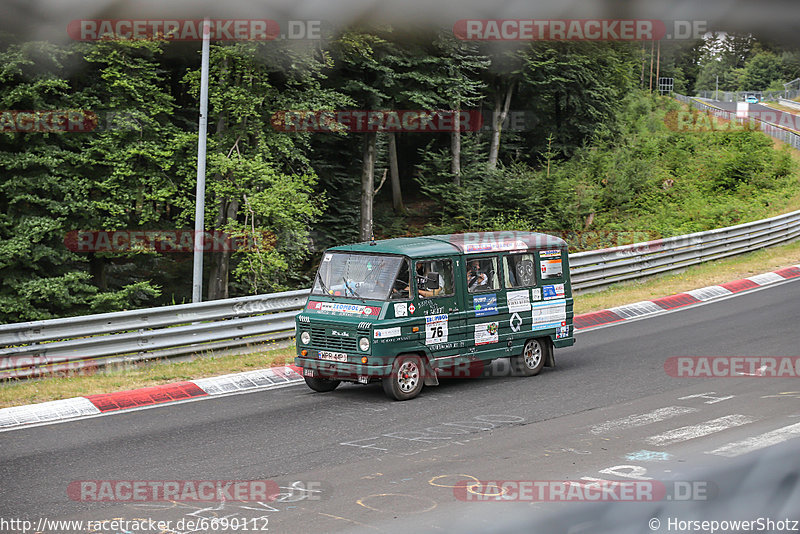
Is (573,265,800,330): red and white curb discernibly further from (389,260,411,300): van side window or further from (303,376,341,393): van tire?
(303,376,341,393): van tire

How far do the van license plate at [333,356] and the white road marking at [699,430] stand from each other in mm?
4559

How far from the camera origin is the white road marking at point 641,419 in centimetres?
1044

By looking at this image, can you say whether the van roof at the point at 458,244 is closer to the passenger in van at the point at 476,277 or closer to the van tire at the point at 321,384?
the passenger in van at the point at 476,277

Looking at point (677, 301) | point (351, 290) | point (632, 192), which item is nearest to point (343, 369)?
point (351, 290)

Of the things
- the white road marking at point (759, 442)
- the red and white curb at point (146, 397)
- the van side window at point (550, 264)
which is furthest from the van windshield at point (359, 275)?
the white road marking at point (759, 442)

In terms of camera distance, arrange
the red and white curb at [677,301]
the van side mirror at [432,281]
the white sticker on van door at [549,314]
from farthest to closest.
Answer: the red and white curb at [677,301], the white sticker on van door at [549,314], the van side mirror at [432,281]

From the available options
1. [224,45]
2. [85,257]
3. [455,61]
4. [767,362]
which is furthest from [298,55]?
[767,362]

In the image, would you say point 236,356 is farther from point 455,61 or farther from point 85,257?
point 455,61

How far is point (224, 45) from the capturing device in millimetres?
25062

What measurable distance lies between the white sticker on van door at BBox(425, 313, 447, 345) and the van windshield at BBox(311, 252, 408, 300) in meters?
0.65

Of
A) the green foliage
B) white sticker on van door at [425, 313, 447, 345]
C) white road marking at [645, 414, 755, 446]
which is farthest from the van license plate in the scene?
the green foliage

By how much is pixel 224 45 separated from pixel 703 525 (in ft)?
80.8

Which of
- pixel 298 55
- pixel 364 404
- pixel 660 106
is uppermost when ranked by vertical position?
pixel 660 106

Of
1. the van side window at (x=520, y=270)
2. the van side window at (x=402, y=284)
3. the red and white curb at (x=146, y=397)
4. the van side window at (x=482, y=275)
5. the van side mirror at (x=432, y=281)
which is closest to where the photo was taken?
the red and white curb at (x=146, y=397)
